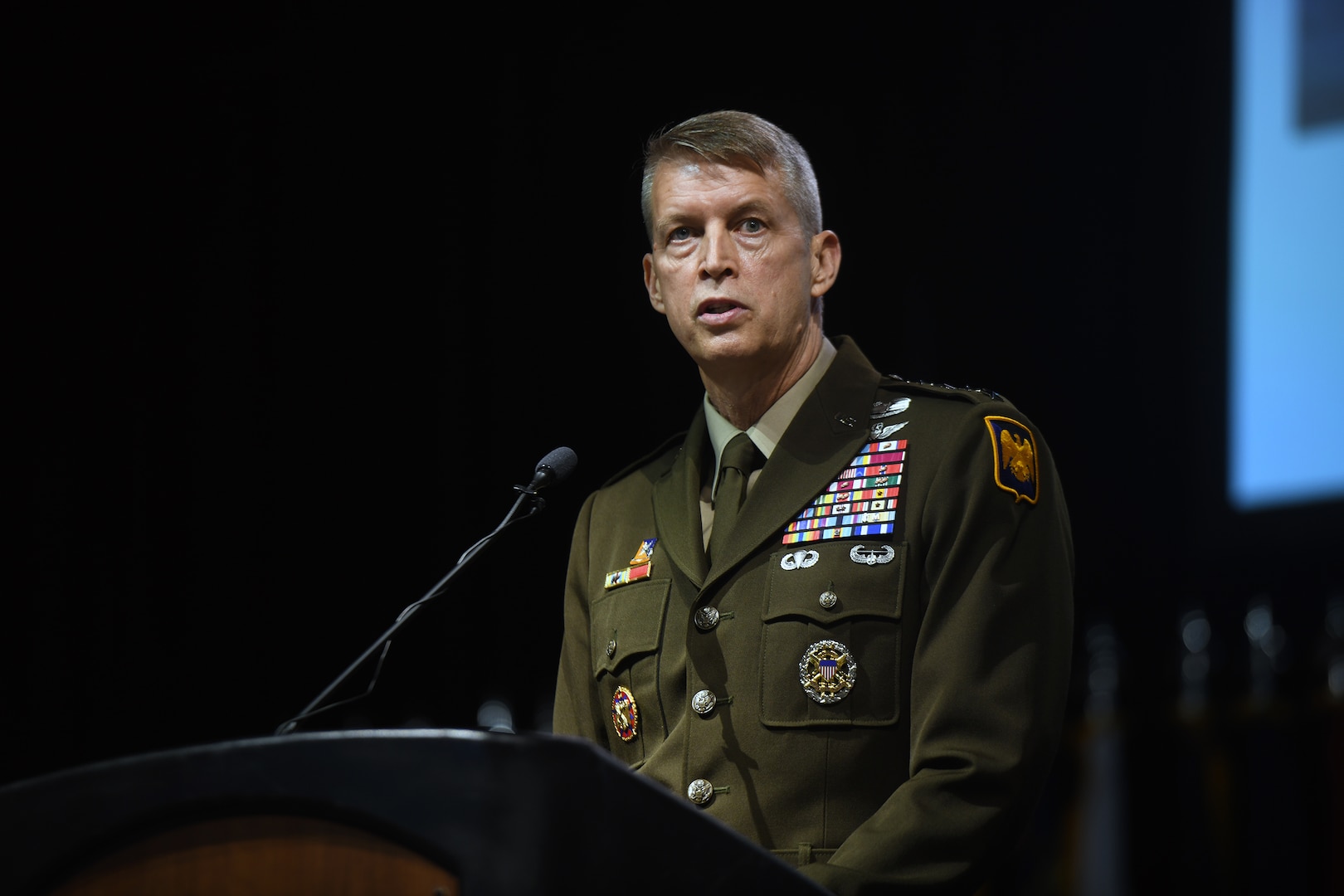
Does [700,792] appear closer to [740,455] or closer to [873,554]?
[873,554]

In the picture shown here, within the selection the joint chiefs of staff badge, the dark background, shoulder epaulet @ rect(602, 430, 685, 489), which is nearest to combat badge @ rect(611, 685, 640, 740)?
the joint chiefs of staff badge

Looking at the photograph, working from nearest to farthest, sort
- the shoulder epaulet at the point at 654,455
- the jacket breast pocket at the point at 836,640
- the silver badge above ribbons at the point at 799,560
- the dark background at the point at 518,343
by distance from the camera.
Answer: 1. the jacket breast pocket at the point at 836,640
2. the silver badge above ribbons at the point at 799,560
3. the shoulder epaulet at the point at 654,455
4. the dark background at the point at 518,343

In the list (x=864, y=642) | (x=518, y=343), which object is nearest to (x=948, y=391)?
(x=864, y=642)

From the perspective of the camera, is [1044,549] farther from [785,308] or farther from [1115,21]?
[1115,21]

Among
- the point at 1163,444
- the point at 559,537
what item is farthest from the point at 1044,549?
the point at 559,537

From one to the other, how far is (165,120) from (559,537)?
1948mm

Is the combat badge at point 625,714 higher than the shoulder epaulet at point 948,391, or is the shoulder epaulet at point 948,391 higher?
the shoulder epaulet at point 948,391

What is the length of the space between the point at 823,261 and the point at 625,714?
2.37 feet

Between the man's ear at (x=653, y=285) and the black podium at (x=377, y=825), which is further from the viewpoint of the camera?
the man's ear at (x=653, y=285)

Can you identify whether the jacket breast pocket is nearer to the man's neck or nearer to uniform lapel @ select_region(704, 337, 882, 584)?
uniform lapel @ select_region(704, 337, 882, 584)

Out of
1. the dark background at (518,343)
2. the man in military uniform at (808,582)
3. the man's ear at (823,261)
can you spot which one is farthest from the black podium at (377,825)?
the dark background at (518,343)

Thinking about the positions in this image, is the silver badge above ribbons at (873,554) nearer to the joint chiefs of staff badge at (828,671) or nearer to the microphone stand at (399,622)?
the joint chiefs of staff badge at (828,671)

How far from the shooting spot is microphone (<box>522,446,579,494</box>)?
5.48 feet

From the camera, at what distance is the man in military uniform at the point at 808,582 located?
149 cm
